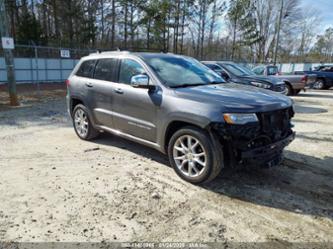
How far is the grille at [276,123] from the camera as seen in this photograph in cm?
355

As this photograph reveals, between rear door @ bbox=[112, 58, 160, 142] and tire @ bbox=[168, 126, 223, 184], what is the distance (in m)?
0.50

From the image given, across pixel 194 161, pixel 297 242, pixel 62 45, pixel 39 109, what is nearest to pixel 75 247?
pixel 194 161

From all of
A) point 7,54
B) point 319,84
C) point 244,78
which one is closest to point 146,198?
point 244,78

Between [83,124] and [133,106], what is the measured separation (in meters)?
1.83

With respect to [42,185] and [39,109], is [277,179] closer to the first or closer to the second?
[42,185]

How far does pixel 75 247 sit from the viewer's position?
8.53ft

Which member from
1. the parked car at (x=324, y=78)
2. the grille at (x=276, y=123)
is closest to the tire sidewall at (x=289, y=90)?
the parked car at (x=324, y=78)

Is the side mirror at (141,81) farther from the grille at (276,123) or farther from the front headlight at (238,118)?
the grille at (276,123)

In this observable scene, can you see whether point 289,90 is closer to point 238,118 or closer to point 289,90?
point 289,90

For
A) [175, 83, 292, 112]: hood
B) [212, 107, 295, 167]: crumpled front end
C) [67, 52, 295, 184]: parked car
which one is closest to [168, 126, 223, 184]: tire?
[67, 52, 295, 184]: parked car

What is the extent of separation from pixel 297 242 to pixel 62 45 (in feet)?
83.3

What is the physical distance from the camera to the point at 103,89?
507cm

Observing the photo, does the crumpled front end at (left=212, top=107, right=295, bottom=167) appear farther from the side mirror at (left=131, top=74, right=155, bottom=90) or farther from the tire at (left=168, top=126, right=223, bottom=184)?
the side mirror at (left=131, top=74, right=155, bottom=90)

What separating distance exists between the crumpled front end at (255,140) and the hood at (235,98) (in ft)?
0.37
